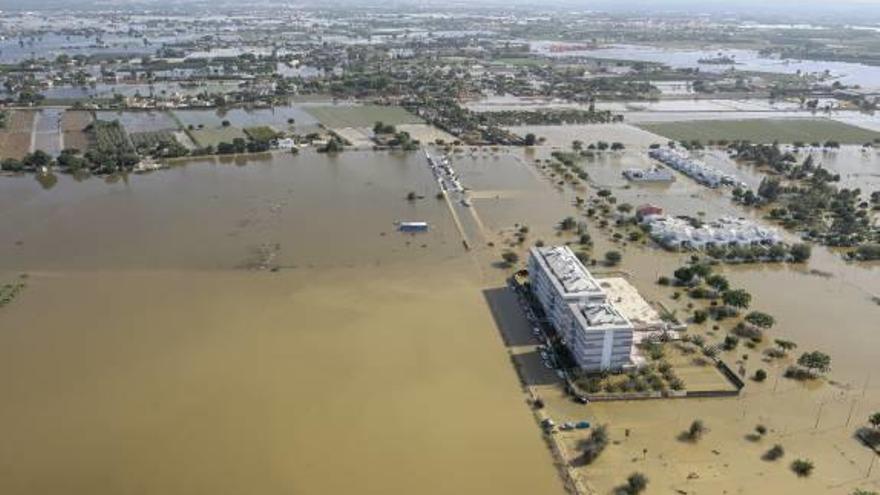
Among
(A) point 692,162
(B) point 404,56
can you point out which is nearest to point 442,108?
(A) point 692,162

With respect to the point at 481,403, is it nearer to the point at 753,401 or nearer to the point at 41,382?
the point at 753,401

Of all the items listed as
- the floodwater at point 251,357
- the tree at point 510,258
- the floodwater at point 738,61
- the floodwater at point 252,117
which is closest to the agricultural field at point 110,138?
the floodwater at point 252,117

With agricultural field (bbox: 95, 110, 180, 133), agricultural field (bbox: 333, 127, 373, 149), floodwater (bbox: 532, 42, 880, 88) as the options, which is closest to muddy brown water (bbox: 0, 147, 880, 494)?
agricultural field (bbox: 333, 127, 373, 149)

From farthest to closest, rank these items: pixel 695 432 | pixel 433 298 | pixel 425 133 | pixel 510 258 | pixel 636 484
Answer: pixel 425 133, pixel 510 258, pixel 433 298, pixel 695 432, pixel 636 484

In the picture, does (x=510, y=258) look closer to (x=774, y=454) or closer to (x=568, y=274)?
(x=568, y=274)

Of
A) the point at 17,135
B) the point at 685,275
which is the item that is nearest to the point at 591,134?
the point at 685,275

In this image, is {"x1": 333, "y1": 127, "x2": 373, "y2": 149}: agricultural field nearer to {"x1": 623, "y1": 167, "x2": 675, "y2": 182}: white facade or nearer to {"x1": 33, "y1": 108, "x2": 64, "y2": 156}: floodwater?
{"x1": 623, "y1": 167, "x2": 675, "y2": 182}: white facade
